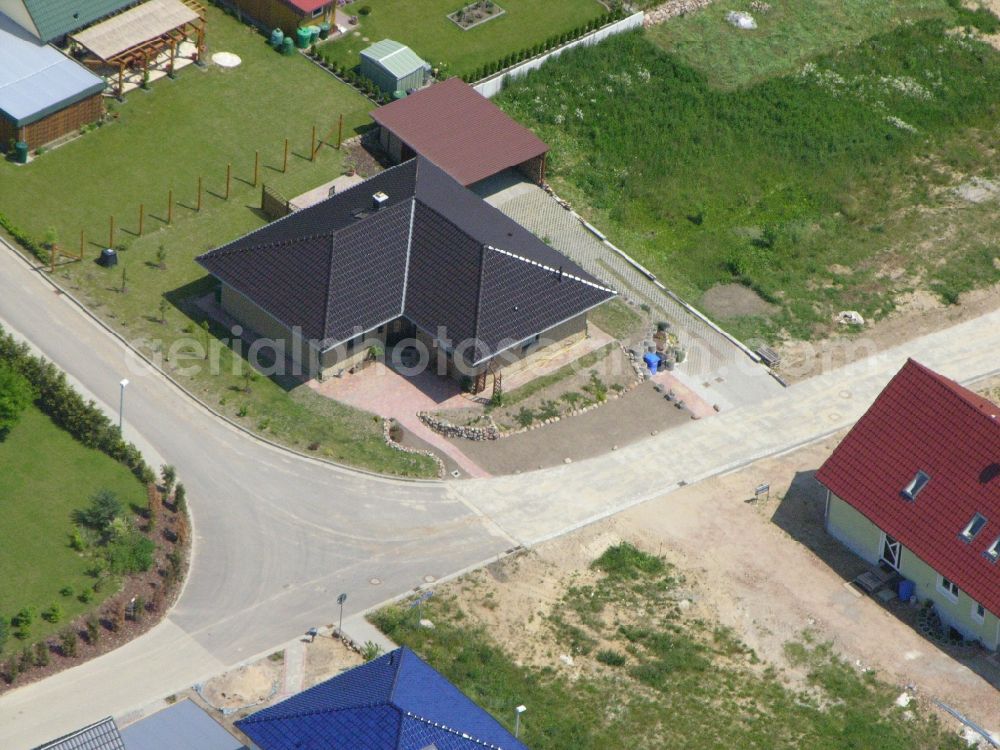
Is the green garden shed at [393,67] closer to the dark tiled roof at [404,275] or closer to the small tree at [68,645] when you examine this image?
the dark tiled roof at [404,275]

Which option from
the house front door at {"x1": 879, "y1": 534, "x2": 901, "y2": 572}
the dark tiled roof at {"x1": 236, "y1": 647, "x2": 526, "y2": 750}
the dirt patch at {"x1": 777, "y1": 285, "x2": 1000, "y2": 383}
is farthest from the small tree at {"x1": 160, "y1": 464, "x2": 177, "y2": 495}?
the house front door at {"x1": 879, "y1": 534, "x2": 901, "y2": 572}

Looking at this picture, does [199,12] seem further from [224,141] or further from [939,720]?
[939,720]

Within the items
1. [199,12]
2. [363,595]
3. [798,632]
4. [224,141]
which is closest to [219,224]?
[224,141]

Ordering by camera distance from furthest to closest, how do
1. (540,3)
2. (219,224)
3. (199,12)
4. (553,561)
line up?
(540,3) → (199,12) → (219,224) → (553,561)

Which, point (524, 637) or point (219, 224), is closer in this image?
point (524, 637)

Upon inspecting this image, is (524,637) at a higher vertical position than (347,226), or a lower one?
lower

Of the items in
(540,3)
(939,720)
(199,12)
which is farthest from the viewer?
(540,3)
